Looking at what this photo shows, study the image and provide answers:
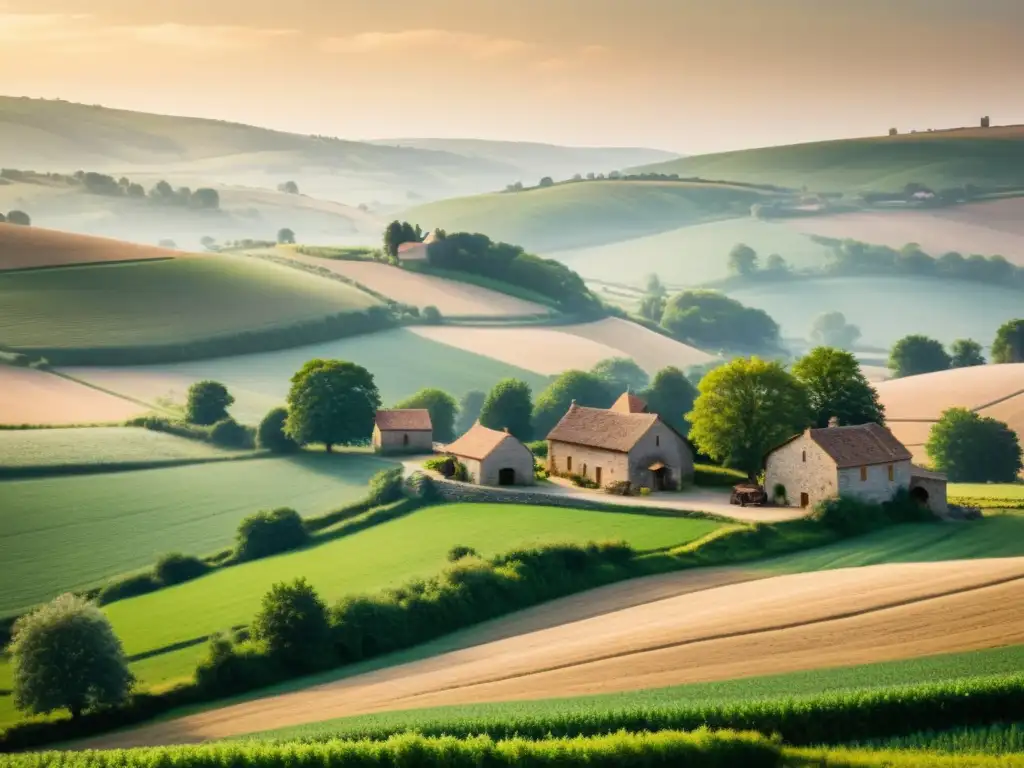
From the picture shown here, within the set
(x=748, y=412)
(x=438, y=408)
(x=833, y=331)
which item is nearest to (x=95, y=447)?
(x=438, y=408)

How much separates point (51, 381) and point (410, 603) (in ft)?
152

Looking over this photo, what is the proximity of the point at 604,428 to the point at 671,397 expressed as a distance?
107 feet

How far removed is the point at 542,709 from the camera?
37.9 meters

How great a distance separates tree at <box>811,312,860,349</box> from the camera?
191 m

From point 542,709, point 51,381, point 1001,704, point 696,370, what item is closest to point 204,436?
point 51,381

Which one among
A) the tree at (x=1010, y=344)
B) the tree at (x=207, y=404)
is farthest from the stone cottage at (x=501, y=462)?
the tree at (x=1010, y=344)

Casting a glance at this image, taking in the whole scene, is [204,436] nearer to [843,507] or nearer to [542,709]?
[843,507]

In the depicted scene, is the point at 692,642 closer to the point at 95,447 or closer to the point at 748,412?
the point at 748,412

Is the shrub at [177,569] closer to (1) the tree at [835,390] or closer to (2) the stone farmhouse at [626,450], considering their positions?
(2) the stone farmhouse at [626,450]

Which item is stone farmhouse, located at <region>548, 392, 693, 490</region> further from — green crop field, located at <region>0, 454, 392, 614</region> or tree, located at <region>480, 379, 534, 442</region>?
tree, located at <region>480, 379, 534, 442</region>

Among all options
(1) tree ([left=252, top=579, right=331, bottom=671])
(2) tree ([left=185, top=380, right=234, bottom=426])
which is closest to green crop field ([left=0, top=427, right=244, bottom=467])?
(2) tree ([left=185, top=380, right=234, bottom=426])

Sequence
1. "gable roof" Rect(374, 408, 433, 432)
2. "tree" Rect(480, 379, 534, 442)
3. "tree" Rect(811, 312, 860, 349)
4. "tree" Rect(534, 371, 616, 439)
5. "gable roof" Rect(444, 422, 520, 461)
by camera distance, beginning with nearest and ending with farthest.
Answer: "gable roof" Rect(444, 422, 520, 461)
"gable roof" Rect(374, 408, 433, 432)
"tree" Rect(480, 379, 534, 442)
"tree" Rect(534, 371, 616, 439)
"tree" Rect(811, 312, 860, 349)

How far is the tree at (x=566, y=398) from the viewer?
→ 3772 inches

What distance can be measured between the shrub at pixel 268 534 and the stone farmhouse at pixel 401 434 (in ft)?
52.8
